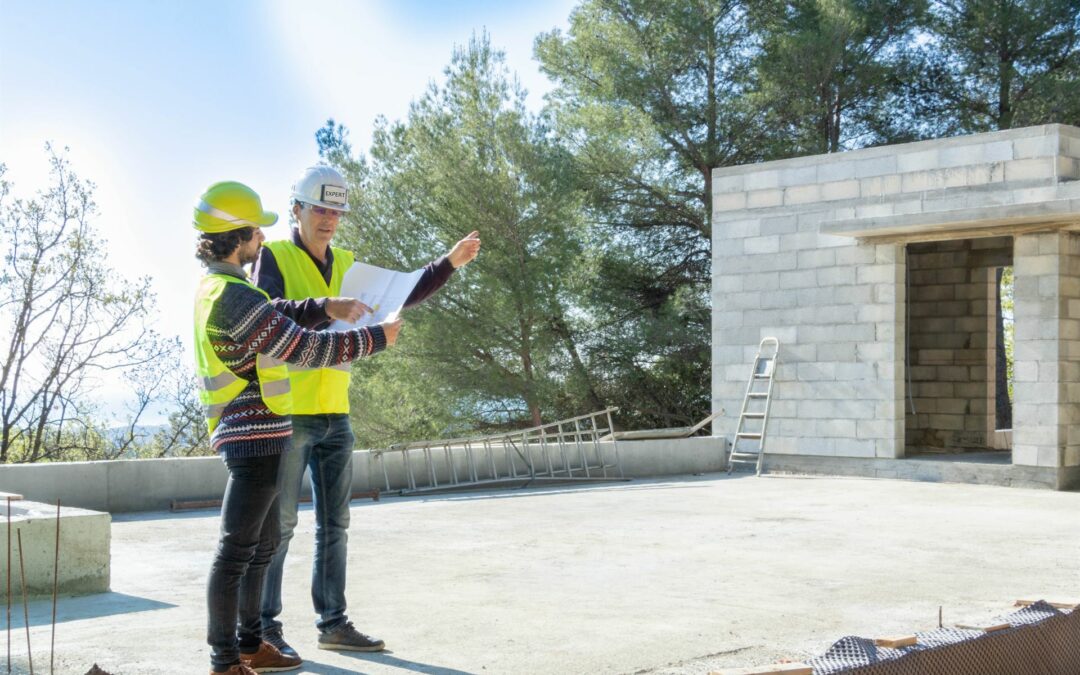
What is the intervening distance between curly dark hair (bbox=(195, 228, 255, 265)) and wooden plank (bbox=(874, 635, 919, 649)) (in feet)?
7.37

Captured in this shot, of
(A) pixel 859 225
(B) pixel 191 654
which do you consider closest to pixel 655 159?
(A) pixel 859 225

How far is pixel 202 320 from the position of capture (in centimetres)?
345

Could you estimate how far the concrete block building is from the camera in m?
10.8

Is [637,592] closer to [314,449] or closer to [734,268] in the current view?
[314,449]

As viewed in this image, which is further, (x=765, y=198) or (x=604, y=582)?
(x=765, y=198)

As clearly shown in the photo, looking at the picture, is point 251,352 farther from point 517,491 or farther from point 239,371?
point 517,491

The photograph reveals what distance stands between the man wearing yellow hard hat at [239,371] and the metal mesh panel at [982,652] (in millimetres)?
1626

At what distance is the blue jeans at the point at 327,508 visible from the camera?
4004 mm

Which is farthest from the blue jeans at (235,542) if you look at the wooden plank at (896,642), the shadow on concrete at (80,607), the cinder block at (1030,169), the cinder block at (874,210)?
the cinder block at (874,210)

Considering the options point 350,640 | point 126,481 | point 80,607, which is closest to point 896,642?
point 350,640

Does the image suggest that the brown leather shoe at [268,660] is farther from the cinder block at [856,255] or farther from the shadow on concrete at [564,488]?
the cinder block at [856,255]

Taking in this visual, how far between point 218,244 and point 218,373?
1.27ft

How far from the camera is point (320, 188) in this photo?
4109mm

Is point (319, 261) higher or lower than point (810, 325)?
lower
